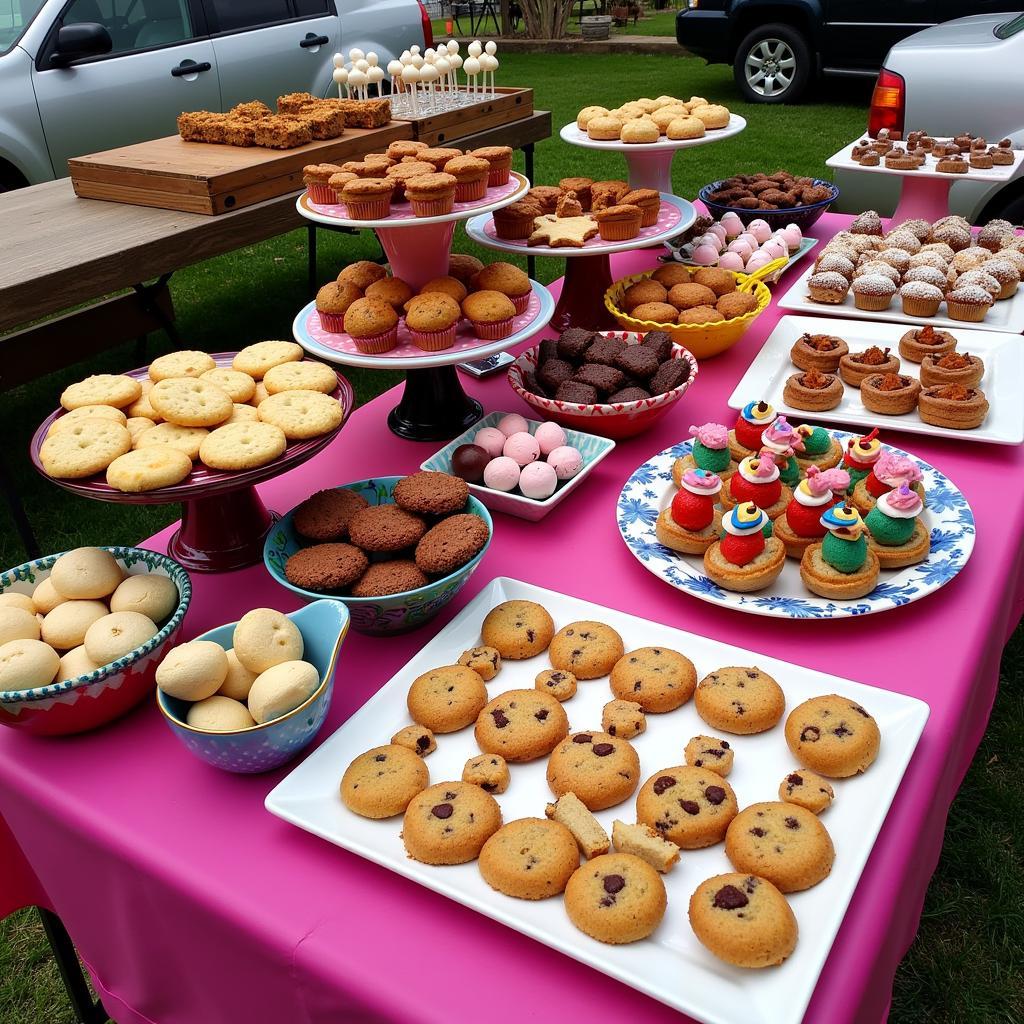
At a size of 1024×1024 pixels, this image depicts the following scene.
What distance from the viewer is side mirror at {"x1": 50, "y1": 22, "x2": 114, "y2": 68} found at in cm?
425

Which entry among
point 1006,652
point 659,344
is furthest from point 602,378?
point 1006,652

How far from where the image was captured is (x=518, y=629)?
1.15m

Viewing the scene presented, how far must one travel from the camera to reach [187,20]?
4.80m

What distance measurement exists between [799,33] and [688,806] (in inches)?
341

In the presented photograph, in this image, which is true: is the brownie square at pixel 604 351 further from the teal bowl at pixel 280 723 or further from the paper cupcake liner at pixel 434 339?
the teal bowl at pixel 280 723

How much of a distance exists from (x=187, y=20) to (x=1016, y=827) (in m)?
5.29

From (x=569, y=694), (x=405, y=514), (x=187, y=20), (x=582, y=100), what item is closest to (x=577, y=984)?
(x=569, y=694)

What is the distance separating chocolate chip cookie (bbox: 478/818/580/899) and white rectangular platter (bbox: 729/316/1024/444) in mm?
1044

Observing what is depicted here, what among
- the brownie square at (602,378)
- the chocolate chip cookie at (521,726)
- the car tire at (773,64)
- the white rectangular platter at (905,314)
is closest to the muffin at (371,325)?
the brownie square at (602,378)

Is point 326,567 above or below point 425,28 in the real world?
below

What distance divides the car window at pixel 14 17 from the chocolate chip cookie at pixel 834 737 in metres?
4.92

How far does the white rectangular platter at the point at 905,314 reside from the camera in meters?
1.96

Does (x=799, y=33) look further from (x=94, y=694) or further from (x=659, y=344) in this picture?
(x=94, y=694)

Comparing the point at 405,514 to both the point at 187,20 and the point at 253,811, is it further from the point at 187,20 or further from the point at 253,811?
the point at 187,20
